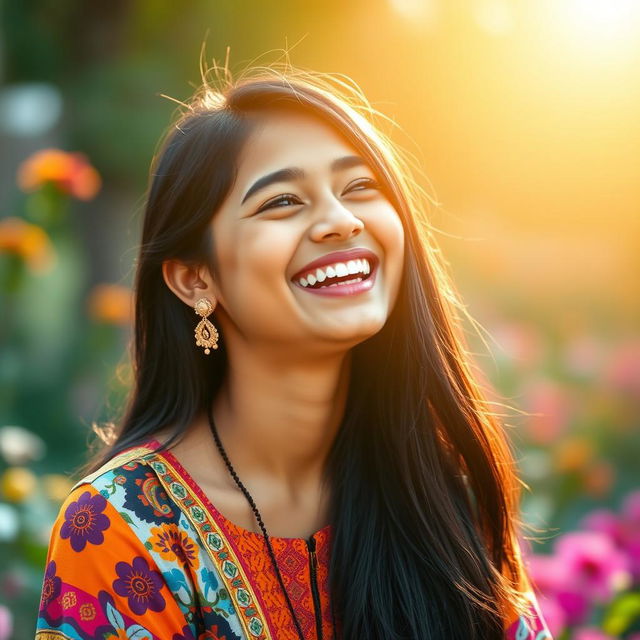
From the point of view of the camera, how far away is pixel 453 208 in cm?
515

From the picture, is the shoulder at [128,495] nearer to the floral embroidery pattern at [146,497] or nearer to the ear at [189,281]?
the floral embroidery pattern at [146,497]

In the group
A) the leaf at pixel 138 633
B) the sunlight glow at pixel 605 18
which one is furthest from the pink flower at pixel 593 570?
the sunlight glow at pixel 605 18

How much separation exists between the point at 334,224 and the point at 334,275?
0.30 ft

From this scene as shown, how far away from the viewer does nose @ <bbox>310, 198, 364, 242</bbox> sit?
1794mm

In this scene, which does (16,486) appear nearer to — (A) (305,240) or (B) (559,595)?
(A) (305,240)

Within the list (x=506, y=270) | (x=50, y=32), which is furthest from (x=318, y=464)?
(x=50, y=32)

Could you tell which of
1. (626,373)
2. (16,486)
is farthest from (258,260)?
(626,373)

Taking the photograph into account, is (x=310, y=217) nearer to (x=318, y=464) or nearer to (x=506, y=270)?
(x=318, y=464)

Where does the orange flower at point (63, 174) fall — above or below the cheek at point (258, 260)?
above

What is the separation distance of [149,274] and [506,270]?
10.1 ft

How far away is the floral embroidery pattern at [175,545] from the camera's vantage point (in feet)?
5.78

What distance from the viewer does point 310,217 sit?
1.83 m

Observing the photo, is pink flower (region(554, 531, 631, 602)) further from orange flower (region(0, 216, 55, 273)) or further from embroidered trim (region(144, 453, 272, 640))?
orange flower (region(0, 216, 55, 273))

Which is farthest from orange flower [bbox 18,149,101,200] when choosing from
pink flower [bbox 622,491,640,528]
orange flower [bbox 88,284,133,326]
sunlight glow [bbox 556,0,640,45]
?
sunlight glow [bbox 556,0,640,45]
